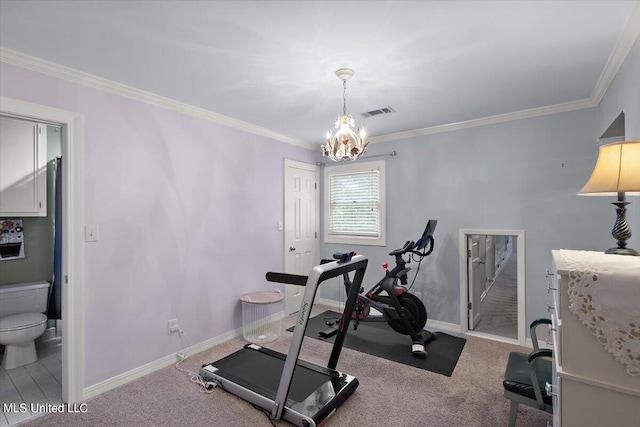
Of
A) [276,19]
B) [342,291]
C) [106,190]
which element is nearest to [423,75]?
[276,19]

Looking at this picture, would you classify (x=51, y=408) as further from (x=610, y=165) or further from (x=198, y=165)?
(x=610, y=165)

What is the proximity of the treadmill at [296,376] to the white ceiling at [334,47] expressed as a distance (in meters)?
1.50

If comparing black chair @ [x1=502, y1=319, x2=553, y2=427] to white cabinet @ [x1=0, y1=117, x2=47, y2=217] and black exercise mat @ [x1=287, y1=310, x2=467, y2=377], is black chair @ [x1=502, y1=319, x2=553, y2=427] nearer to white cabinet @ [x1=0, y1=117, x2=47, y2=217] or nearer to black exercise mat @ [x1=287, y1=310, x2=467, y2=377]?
black exercise mat @ [x1=287, y1=310, x2=467, y2=377]

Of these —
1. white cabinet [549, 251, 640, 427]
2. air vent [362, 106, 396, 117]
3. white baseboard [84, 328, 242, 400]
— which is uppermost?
air vent [362, 106, 396, 117]

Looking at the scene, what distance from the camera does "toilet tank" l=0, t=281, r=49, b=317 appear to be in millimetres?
3182

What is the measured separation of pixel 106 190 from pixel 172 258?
862 millimetres

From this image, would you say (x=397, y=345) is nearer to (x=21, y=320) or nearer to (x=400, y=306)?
(x=400, y=306)

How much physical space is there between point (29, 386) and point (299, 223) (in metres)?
3.24

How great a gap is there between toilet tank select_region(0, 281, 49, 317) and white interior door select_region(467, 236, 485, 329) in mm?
4846

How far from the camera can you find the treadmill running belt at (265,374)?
94.0 inches

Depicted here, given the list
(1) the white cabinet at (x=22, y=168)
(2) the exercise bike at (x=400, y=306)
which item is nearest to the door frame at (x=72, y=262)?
(1) the white cabinet at (x=22, y=168)

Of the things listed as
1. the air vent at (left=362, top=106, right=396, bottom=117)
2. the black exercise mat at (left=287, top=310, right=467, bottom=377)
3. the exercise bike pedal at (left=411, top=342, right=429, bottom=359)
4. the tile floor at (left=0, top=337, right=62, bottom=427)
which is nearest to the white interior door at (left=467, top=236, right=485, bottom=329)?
the black exercise mat at (left=287, top=310, right=467, bottom=377)

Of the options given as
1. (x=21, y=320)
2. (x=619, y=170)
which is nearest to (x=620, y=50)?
(x=619, y=170)

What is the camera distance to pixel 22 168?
3.35 meters
